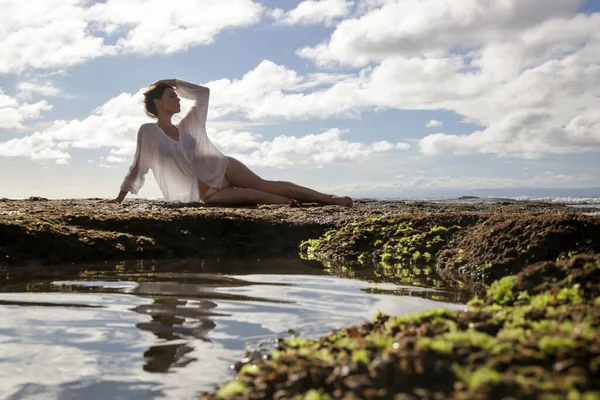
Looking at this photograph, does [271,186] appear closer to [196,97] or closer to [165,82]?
[196,97]

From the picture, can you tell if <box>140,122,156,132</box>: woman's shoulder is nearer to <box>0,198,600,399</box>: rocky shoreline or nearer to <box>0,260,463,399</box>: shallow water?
<box>0,198,600,399</box>: rocky shoreline

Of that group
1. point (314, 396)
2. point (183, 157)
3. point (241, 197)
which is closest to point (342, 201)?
point (241, 197)

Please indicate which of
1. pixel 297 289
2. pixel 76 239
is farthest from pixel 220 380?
pixel 76 239

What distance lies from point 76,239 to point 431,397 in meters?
5.57

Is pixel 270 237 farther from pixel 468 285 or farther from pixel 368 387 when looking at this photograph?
pixel 368 387

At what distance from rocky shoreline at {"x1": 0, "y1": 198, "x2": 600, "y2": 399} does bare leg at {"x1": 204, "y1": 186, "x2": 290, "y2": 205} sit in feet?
2.57

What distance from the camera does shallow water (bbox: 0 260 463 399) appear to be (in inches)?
120

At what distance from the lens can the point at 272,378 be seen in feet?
8.22

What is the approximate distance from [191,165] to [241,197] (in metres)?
1.01

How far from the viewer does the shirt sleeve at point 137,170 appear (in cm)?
1052

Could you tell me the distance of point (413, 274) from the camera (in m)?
6.05

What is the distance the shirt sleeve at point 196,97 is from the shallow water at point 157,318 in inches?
194

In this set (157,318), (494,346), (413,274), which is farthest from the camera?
(413,274)

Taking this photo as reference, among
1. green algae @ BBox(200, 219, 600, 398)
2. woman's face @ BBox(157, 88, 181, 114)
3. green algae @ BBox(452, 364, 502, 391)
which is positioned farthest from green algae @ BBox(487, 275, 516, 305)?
woman's face @ BBox(157, 88, 181, 114)
